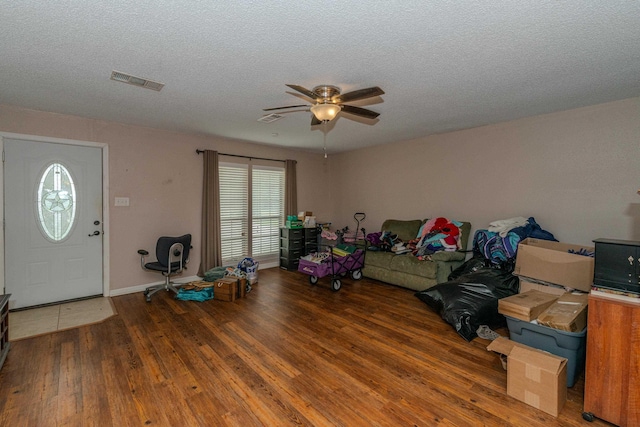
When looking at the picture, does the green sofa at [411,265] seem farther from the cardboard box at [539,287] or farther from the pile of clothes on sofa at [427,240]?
the cardboard box at [539,287]

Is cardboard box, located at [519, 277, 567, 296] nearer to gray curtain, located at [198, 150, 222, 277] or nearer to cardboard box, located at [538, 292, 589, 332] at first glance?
cardboard box, located at [538, 292, 589, 332]

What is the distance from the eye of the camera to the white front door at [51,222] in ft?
12.0

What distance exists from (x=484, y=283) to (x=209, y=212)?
433 cm

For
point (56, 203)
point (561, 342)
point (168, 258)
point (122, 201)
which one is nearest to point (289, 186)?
point (168, 258)

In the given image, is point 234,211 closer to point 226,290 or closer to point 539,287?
point 226,290

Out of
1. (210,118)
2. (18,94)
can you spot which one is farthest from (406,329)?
(18,94)

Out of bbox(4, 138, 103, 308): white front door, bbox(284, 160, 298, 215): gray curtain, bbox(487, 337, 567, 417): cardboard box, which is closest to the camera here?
bbox(487, 337, 567, 417): cardboard box

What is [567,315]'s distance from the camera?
225 centimetres

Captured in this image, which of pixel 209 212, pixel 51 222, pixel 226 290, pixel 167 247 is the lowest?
pixel 226 290

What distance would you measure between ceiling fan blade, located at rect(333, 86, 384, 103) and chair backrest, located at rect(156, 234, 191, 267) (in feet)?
10.2

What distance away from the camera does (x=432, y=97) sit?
317cm

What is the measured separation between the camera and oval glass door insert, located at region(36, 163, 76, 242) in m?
3.84

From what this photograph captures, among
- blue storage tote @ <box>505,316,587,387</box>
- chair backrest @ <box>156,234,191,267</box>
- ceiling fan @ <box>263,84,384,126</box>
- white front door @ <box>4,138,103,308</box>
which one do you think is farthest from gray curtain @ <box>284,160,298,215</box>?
blue storage tote @ <box>505,316,587,387</box>

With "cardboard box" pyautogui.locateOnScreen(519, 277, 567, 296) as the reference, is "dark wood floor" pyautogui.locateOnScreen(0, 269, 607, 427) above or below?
below
